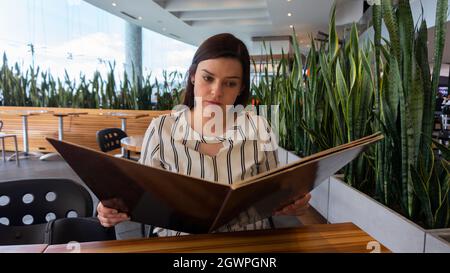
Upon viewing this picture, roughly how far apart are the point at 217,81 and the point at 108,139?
223cm

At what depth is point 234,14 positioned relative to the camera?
333 inches

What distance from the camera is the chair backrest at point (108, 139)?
2619mm

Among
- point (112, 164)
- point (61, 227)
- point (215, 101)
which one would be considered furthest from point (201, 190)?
point (61, 227)

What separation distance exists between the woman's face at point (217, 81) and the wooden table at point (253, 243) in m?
0.36

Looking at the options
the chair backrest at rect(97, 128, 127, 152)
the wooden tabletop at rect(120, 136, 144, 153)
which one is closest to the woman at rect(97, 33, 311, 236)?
the wooden tabletop at rect(120, 136, 144, 153)

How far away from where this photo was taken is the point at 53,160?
4.81 meters

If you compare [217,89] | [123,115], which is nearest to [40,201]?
[217,89]

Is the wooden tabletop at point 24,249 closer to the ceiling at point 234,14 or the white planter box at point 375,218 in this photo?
the white planter box at point 375,218

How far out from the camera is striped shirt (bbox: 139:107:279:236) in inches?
31.3

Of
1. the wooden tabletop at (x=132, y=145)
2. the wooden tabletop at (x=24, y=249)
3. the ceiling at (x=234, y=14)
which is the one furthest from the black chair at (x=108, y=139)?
the ceiling at (x=234, y=14)

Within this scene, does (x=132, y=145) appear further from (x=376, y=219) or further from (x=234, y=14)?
(x=234, y=14)

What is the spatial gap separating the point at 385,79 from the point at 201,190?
855 mm

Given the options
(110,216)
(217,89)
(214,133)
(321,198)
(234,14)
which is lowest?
(321,198)

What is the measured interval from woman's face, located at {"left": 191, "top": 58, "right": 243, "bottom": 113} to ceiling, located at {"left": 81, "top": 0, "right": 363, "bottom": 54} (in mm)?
6540
